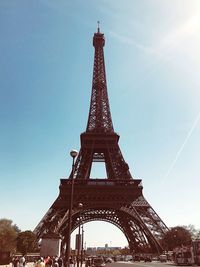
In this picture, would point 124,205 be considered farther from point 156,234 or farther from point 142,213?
point 156,234

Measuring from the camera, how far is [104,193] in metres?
69.6

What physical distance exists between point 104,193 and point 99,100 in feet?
81.9

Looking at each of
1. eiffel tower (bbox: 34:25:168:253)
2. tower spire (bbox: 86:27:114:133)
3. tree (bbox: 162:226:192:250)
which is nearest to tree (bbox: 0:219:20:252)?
eiffel tower (bbox: 34:25:168:253)

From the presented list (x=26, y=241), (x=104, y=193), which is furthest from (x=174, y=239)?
(x=26, y=241)

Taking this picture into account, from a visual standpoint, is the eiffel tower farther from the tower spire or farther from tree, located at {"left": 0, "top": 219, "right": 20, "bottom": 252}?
tree, located at {"left": 0, "top": 219, "right": 20, "bottom": 252}

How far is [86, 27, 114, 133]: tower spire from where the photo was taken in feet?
256

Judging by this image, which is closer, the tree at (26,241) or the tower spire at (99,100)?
the tree at (26,241)

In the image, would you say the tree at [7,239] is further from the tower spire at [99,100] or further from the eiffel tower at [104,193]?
the tower spire at [99,100]

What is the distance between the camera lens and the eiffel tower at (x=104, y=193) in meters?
66.2

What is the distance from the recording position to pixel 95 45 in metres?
88.9

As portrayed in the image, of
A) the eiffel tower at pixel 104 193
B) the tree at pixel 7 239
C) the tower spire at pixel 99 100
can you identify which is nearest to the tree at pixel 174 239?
the eiffel tower at pixel 104 193

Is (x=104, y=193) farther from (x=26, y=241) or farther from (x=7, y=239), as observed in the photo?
(x=7, y=239)

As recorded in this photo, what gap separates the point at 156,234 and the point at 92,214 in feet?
70.9

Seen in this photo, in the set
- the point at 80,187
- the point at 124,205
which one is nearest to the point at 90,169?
the point at 80,187
